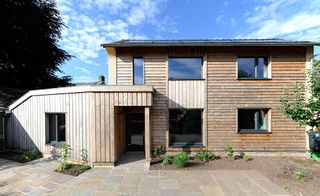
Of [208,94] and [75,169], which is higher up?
[208,94]

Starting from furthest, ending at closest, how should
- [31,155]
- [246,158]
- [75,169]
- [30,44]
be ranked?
[30,44]
[31,155]
[246,158]
[75,169]

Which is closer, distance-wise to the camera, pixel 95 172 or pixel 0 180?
pixel 0 180

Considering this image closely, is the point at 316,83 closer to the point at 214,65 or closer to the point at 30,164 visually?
the point at 214,65

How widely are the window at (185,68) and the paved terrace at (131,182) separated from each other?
420 centimetres

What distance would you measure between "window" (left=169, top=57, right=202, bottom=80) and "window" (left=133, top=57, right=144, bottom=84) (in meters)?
Result: 1.42

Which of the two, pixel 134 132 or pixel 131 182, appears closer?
pixel 131 182

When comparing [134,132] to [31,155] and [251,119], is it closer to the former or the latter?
[31,155]

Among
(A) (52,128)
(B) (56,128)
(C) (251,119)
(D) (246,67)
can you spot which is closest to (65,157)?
(B) (56,128)

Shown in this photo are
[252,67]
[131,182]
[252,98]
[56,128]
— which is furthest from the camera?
[252,67]

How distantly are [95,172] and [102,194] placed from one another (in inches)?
64.2

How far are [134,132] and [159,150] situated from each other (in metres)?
1.66

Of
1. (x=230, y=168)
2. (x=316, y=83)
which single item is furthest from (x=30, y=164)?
(x=316, y=83)

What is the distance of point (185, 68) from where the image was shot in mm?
7992

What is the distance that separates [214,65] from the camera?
7.89 meters
